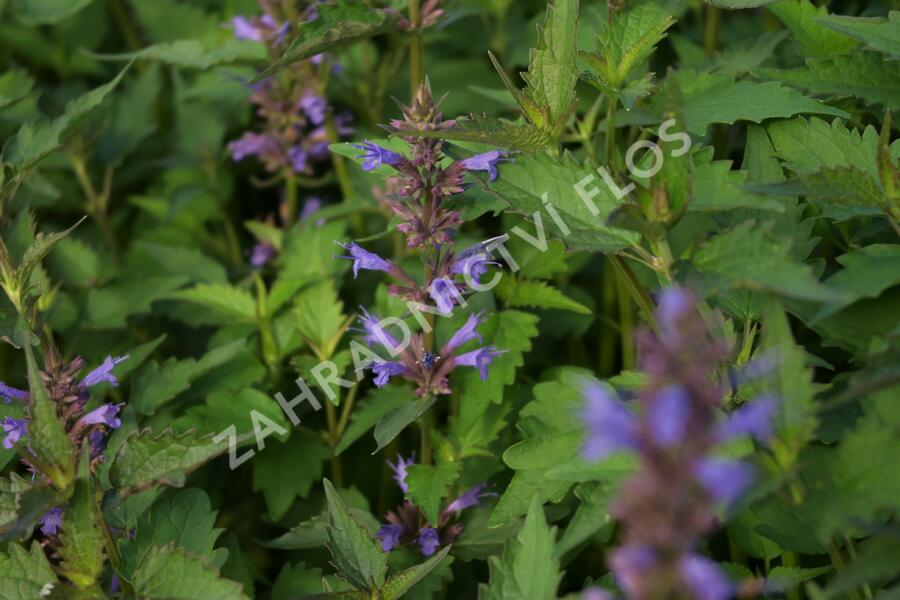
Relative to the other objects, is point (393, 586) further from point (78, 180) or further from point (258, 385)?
point (78, 180)

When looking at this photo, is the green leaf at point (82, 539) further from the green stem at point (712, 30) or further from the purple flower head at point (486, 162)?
the green stem at point (712, 30)

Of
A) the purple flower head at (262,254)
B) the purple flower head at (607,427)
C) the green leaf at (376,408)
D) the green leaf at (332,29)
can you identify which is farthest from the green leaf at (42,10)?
the purple flower head at (607,427)

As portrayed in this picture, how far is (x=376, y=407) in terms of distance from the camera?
2.25 metres

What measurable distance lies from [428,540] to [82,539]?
783mm

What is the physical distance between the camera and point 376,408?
2248 mm

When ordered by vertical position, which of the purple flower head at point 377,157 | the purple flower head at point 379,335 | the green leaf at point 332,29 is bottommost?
the purple flower head at point 379,335

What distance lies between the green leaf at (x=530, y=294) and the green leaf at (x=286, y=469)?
2.05 feet

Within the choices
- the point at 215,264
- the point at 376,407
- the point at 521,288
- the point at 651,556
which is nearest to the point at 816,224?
the point at 521,288

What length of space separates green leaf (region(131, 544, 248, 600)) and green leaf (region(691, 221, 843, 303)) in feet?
3.28

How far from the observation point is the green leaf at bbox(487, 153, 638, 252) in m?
1.80

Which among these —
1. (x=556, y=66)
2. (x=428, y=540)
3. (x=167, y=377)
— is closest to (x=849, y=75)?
(x=556, y=66)

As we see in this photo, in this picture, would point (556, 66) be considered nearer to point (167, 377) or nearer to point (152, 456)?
point (152, 456)

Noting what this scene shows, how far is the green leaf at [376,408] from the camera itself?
222cm

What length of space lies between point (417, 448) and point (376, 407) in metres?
0.53
